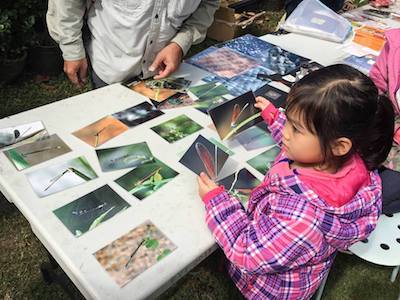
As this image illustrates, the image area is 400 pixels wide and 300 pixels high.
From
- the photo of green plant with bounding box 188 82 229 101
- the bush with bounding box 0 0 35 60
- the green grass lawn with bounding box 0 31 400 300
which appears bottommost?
the green grass lawn with bounding box 0 31 400 300

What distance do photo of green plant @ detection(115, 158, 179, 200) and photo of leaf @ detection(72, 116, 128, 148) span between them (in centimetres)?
19

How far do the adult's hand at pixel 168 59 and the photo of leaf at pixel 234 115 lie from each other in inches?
14.0

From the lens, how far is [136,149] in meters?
1.24

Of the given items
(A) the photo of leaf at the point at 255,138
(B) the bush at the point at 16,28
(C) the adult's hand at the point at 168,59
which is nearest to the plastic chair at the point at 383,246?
(A) the photo of leaf at the point at 255,138

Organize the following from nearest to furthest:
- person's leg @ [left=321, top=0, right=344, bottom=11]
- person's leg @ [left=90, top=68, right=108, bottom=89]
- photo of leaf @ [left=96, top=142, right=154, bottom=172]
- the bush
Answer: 1. photo of leaf @ [left=96, top=142, right=154, bottom=172]
2. person's leg @ [left=90, top=68, right=108, bottom=89]
3. person's leg @ [left=321, top=0, right=344, bottom=11]
4. the bush

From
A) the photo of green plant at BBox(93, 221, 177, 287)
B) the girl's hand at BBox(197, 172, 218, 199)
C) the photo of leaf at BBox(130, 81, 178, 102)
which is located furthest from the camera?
the photo of leaf at BBox(130, 81, 178, 102)

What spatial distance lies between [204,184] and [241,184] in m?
0.14

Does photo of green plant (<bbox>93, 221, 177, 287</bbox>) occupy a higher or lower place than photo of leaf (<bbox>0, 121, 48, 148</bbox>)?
lower

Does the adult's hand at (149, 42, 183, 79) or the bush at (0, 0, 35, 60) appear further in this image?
the bush at (0, 0, 35, 60)

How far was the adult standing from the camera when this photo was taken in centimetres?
141

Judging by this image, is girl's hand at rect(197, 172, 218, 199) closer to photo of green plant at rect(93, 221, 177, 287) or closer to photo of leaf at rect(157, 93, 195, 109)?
photo of green plant at rect(93, 221, 177, 287)

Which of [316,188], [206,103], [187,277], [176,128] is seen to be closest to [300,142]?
[316,188]

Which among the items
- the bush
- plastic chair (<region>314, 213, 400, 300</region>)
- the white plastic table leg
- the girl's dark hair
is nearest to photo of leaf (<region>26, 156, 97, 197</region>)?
the girl's dark hair

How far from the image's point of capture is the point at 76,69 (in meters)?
1.48
